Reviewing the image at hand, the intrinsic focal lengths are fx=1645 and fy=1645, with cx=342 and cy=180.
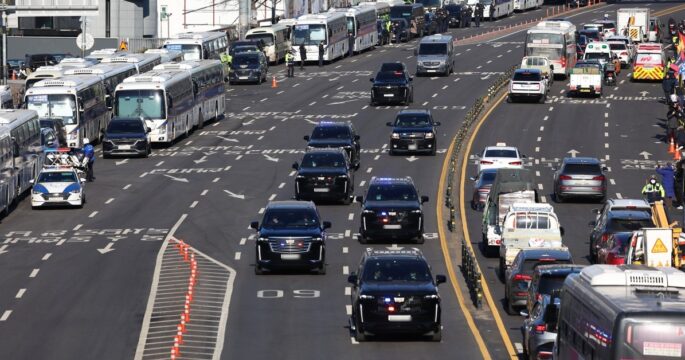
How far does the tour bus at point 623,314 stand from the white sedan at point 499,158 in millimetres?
32714

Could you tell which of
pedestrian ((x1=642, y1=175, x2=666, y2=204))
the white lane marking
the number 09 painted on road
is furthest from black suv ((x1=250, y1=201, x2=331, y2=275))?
pedestrian ((x1=642, y1=175, x2=666, y2=204))

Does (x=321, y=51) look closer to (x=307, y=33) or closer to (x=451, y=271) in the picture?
(x=307, y=33)

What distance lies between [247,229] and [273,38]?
5586cm

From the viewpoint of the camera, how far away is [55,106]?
68.2 m

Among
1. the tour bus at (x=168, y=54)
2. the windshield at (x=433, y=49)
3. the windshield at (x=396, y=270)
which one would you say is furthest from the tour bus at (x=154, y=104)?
the windshield at (x=396, y=270)

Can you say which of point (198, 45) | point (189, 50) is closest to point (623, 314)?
point (189, 50)

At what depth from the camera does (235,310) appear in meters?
37.2

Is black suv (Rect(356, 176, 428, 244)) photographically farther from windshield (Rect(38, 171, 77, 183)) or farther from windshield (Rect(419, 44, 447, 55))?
windshield (Rect(419, 44, 447, 55))

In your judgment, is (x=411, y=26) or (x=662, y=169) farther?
(x=411, y=26)

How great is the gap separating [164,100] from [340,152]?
55.5ft

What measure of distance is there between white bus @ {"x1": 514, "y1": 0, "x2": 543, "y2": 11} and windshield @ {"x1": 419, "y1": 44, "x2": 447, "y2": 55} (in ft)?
174

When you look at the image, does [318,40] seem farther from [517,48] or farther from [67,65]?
[67,65]

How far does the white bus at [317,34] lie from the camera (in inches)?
4021

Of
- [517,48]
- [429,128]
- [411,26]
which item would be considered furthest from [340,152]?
[411,26]
